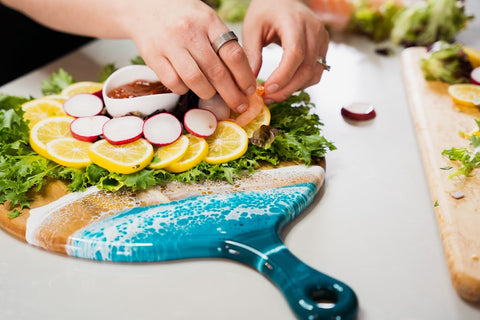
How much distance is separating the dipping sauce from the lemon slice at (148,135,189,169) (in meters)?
0.30

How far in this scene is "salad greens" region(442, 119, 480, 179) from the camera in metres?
2.00

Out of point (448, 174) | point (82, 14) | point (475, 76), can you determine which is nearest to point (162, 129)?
point (82, 14)

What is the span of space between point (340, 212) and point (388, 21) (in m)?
2.06

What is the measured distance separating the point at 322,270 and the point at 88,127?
1.15 m

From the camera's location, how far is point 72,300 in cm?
155

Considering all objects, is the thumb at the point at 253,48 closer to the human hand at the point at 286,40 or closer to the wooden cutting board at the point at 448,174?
the human hand at the point at 286,40

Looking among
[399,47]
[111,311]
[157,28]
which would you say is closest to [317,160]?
[157,28]

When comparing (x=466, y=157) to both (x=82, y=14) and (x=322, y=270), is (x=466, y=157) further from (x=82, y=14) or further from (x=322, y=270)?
(x=82, y=14)

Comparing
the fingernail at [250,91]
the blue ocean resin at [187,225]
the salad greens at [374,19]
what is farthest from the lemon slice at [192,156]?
the salad greens at [374,19]

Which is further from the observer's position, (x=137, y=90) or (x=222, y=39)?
(x=137, y=90)

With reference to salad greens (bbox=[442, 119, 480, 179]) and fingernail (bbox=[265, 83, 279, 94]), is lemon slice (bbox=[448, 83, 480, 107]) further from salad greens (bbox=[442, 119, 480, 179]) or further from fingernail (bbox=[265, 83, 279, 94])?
fingernail (bbox=[265, 83, 279, 94])

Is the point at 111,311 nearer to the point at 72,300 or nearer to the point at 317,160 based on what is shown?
the point at 72,300

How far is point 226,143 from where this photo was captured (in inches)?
84.5

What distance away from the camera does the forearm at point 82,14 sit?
2232mm
